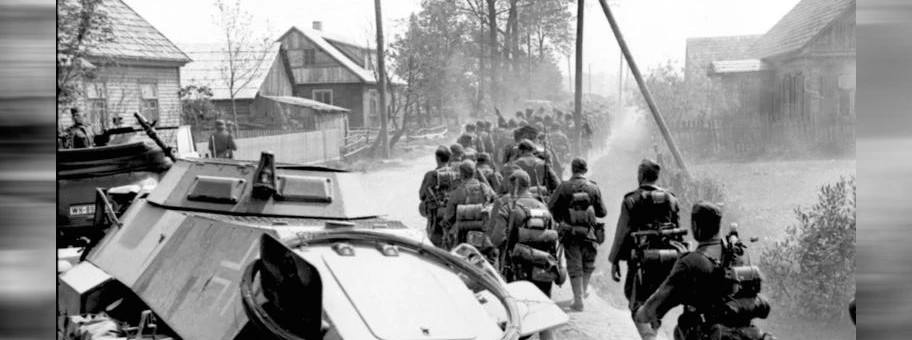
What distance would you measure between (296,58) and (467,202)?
3354 cm

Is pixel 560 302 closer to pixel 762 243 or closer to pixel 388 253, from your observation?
pixel 762 243


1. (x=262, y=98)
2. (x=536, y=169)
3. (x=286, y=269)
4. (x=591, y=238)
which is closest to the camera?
(x=286, y=269)

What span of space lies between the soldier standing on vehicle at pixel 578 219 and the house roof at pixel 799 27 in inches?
150

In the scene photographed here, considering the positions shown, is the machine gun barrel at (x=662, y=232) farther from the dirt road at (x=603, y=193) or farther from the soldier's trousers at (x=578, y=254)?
the soldier's trousers at (x=578, y=254)

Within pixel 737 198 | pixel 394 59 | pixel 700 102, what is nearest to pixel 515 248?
pixel 737 198

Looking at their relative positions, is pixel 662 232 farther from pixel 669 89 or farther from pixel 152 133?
pixel 669 89

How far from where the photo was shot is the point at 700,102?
72.3 ft

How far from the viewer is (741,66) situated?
1889 cm

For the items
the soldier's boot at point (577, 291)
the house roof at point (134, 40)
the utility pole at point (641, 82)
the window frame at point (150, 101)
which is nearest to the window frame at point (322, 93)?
the window frame at point (150, 101)

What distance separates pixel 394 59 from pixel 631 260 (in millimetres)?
23983

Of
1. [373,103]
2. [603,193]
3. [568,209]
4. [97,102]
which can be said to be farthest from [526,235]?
[373,103]

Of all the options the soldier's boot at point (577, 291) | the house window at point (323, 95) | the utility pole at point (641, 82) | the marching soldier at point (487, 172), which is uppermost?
the house window at point (323, 95)

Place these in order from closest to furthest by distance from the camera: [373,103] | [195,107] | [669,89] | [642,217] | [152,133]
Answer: [642,217] → [152,133] → [669,89] → [195,107] → [373,103]

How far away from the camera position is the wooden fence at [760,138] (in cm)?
1271
